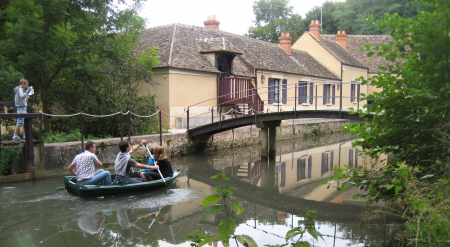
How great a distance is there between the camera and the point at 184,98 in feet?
62.7

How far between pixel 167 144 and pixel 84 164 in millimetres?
6729

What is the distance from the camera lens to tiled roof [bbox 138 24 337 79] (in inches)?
770

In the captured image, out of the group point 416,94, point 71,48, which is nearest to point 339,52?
point 71,48

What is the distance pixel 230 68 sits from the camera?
841 inches

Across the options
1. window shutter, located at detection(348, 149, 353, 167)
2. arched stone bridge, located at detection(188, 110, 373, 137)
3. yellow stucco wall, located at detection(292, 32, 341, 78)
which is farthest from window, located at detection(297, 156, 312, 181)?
yellow stucco wall, located at detection(292, 32, 341, 78)

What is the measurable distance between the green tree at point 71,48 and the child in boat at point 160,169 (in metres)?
4.71

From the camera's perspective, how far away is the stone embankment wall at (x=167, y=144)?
11.2m

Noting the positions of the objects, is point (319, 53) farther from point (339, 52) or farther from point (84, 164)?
point (84, 164)

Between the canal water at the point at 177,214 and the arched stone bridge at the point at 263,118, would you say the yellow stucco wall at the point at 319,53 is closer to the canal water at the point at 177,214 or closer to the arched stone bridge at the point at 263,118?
the arched stone bridge at the point at 263,118

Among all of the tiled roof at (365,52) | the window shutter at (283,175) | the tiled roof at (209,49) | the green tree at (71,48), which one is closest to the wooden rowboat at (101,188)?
the window shutter at (283,175)

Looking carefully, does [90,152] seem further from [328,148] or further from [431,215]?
[328,148]

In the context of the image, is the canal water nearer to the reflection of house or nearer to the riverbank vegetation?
the riverbank vegetation

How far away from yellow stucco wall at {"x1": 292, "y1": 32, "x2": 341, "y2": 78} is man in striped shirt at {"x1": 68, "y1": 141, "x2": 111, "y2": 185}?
87.4 ft

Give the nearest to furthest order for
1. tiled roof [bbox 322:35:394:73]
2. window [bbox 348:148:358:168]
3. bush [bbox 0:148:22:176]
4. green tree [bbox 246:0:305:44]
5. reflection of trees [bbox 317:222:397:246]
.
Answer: reflection of trees [bbox 317:222:397:246], bush [bbox 0:148:22:176], window [bbox 348:148:358:168], tiled roof [bbox 322:35:394:73], green tree [bbox 246:0:305:44]
